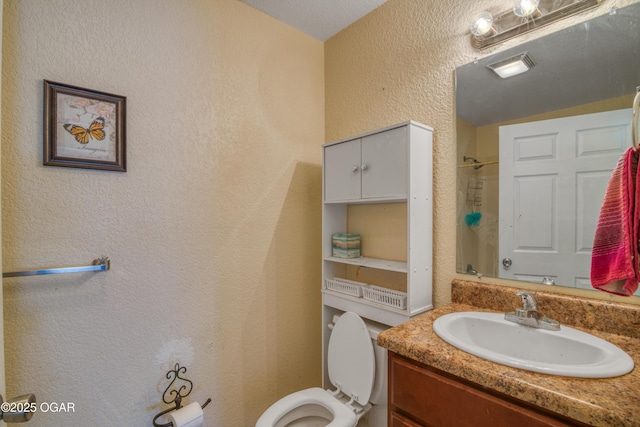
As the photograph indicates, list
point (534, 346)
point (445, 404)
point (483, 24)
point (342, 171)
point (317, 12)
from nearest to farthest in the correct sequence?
point (445, 404) → point (534, 346) → point (483, 24) → point (342, 171) → point (317, 12)

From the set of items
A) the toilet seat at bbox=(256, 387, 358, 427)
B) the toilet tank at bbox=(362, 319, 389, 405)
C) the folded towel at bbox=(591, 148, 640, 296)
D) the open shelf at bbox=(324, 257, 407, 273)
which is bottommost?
the toilet seat at bbox=(256, 387, 358, 427)

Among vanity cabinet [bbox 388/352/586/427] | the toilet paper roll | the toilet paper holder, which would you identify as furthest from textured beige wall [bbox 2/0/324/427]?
vanity cabinet [bbox 388/352/586/427]

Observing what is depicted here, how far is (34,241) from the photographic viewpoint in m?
1.07

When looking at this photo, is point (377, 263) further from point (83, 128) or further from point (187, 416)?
point (83, 128)

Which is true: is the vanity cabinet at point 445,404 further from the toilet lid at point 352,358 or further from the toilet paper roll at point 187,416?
the toilet paper roll at point 187,416

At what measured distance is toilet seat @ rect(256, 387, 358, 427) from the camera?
1.25 m

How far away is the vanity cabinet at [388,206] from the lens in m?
1.28

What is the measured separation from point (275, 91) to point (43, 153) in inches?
44.9

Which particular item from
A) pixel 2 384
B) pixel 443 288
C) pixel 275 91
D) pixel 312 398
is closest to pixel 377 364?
pixel 312 398

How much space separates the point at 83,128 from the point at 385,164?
1.30 metres

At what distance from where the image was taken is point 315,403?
1.43 meters

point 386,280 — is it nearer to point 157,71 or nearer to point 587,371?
point 587,371

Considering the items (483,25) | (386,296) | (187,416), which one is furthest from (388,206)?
(187,416)

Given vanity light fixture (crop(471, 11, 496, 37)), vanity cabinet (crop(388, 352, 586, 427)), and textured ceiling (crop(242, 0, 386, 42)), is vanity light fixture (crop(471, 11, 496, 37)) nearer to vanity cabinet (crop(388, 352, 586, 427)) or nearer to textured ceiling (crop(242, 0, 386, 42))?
textured ceiling (crop(242, 0, 386, 42))
